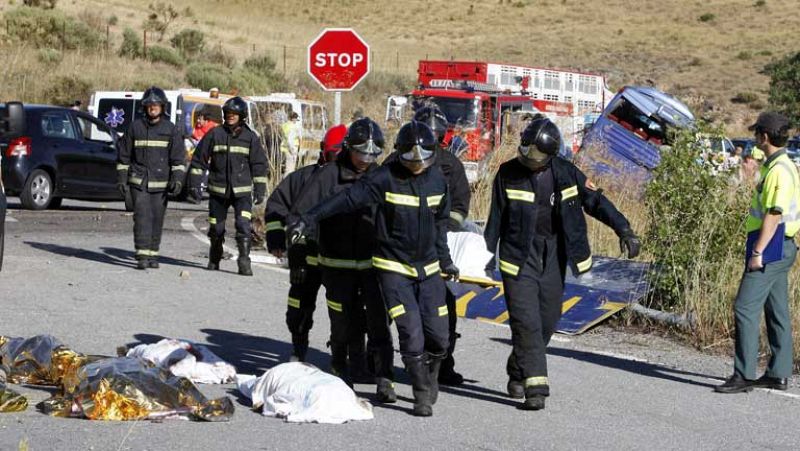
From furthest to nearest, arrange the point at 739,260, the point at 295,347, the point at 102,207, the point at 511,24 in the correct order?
the point at 511,24, the point at 102,207, the point at 739,260, the point at 295,347

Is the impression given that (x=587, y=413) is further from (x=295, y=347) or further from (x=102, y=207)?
(x=102, y=207)

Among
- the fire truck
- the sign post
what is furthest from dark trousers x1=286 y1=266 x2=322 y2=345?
the fire truck

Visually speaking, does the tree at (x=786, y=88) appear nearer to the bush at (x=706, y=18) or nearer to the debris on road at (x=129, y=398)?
the bush at (x=706, y=18)

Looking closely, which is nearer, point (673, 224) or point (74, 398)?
point (74, 398)

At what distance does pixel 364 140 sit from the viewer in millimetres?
7836

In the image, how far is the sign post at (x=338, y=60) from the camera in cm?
1542

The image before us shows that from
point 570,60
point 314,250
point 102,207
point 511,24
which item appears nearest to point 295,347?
point 314,250

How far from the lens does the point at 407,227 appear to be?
748cm

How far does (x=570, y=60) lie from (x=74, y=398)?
62.4 metres

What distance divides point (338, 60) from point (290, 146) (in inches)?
109

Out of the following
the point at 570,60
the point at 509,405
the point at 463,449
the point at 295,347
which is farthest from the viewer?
the point at 570,60

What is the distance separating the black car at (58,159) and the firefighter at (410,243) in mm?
12816

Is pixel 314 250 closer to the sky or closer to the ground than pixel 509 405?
closer to the sky

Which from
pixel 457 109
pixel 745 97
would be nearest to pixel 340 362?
pixel 457 109
